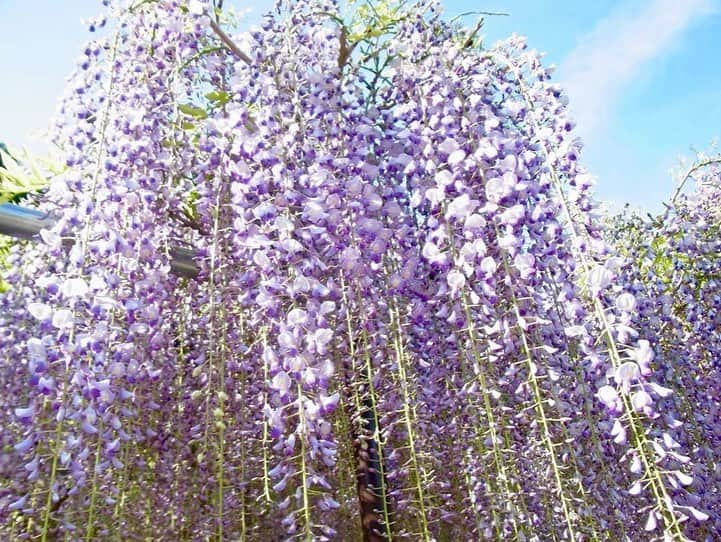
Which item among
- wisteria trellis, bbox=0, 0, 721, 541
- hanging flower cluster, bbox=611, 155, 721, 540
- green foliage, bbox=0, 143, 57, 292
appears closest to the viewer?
wisteria trellis, bbox=0, 0, 721, 541

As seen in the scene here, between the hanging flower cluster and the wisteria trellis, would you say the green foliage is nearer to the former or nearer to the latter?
the wisteria trellis

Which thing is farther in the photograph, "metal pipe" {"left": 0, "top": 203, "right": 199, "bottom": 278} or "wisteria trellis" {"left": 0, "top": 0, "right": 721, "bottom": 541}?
"metal pipe" {"left": 0, "top": 203, "right": 199, "bottom": 278}

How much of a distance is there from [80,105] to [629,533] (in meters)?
2.26

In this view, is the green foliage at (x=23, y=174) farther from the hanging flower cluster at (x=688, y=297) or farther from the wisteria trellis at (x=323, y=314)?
the hanging flower cluster at (x=688, y=297)

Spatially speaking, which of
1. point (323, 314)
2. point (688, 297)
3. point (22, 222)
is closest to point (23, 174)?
point (22, 222)

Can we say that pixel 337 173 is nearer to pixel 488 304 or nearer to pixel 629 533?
pixel 488 304

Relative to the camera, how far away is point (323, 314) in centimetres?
165

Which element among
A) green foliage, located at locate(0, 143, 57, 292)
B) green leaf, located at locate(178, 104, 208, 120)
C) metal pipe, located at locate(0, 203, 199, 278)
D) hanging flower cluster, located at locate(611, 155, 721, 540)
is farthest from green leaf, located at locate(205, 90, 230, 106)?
hanging flower cluster, located at locate(611, 155, 721, 540)

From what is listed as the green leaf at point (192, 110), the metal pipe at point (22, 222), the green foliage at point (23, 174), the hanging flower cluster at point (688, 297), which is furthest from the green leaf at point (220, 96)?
the hanging flower cluster at point (688, 297)

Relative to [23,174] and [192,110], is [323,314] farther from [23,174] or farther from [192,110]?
[23,174]

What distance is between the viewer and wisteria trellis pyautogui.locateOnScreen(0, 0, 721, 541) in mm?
1630

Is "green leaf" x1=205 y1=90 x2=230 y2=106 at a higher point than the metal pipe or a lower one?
higher

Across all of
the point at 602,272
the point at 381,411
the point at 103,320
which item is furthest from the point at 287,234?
the point at 602,272

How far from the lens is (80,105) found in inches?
83.1
